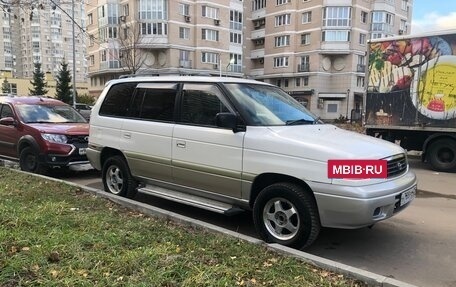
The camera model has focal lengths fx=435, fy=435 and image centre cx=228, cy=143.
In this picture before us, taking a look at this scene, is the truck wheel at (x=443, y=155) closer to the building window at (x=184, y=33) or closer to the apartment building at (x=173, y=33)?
the apartment building at (x=173, y=33)

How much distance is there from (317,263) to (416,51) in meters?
8.65

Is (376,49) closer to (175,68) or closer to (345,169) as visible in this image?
(345,169)

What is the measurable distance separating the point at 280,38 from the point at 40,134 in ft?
177

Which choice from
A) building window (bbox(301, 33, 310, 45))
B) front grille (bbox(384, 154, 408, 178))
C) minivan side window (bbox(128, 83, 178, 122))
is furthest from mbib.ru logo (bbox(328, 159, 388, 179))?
building window (bbox(301, 33, 310, 45))

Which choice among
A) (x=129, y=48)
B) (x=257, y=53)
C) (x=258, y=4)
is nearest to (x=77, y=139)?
(x=129, y=48)

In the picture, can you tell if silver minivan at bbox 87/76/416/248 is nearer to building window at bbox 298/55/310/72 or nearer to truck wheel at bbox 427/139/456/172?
truck wheel at bbox 427/139/456/172

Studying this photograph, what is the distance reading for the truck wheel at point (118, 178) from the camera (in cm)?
661

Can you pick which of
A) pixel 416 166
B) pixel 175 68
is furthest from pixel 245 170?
pixel 175 68

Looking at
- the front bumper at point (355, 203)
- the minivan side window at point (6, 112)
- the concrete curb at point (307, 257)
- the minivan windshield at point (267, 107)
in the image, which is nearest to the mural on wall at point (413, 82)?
the minivan windshield at point (267, 107)

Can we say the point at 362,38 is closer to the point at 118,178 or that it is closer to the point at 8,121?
the point at 8,121

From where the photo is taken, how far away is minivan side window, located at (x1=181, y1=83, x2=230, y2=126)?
17.8 ft

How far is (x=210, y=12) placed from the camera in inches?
2210

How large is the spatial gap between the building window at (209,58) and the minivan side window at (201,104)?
50.8 metres

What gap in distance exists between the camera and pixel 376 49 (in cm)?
1175
